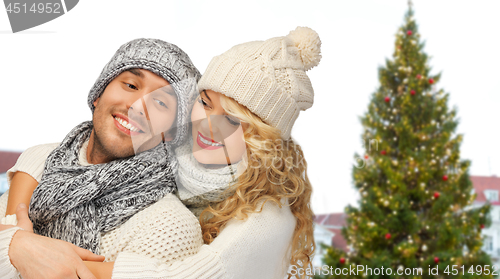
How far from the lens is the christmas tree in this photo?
316cm

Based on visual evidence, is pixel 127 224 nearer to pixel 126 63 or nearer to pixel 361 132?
pixel 126 63

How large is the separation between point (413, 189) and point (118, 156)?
2.68m

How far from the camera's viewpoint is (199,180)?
132 centimetres

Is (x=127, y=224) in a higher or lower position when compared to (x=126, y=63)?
lower


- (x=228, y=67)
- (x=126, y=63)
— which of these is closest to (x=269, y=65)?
(x=228, y=67)

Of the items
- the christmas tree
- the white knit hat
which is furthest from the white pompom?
the christmas tree

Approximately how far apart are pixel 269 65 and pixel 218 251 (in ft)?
2.02

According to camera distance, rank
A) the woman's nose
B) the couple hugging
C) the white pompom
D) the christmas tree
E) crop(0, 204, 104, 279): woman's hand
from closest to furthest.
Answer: crop(0, 204, 104, 279): woman's hand
the couple hugging
the woman's nose
the white pompom
the christmas tree

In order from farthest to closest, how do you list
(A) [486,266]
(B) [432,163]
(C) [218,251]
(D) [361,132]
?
(D) [361,132] < (B) [432,163] < (A) [486,266] < (C) [218,251]

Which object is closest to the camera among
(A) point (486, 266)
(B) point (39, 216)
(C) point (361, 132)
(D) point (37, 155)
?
(B) point (39, 216)

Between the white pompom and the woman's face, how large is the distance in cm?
36

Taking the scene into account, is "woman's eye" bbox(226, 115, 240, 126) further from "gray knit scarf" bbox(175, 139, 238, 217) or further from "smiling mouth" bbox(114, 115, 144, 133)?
"smiling mouth" bbox(114, 115, 144, 133)

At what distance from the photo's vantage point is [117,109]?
4.44 feet

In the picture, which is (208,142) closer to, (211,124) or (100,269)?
(211,124)
